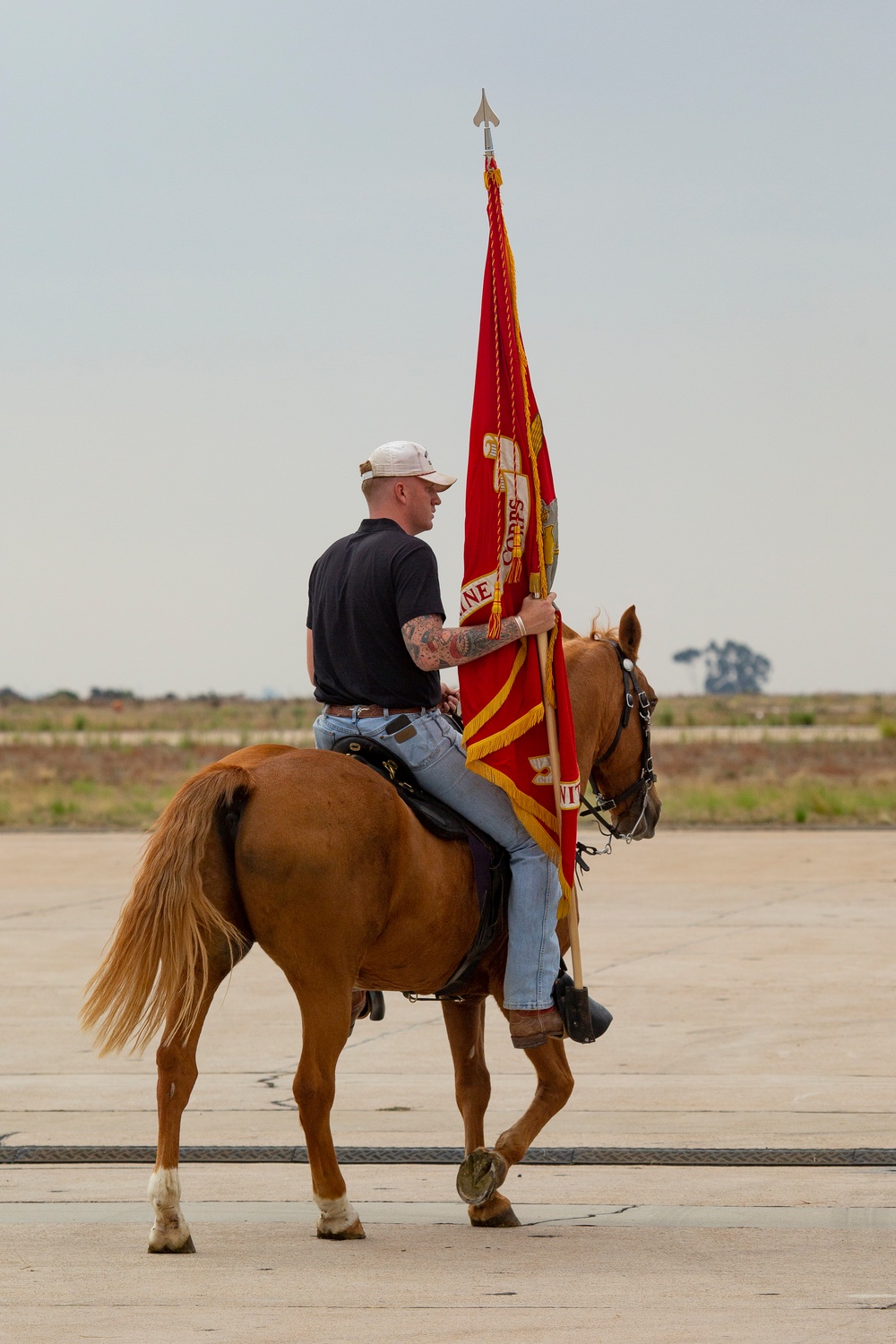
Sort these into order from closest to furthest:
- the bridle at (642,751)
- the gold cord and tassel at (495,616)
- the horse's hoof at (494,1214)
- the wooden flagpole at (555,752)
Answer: the horse's hoof at (494,1214) < the gold cord and tassel at (495,616) < the wooden flagpole at (555,752) < the bridle at (642,751)

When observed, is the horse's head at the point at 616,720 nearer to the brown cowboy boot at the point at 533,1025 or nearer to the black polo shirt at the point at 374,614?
the black polo shirt at the point at 374,614

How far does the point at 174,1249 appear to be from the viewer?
17.3 ft

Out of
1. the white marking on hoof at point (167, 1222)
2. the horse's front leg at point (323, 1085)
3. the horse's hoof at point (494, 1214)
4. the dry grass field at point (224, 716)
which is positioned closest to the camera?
the white marking on hoof at point (167, 1222)

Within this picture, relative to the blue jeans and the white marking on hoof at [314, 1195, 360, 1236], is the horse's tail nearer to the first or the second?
the blue jeans

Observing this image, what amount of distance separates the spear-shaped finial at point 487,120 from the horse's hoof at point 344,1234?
396 cm

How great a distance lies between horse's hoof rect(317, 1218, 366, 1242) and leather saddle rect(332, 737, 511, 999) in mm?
922

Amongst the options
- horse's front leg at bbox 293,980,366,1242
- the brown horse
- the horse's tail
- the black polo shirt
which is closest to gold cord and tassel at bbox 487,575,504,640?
the black polo shirt

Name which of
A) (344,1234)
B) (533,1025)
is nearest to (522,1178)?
(533,1025)

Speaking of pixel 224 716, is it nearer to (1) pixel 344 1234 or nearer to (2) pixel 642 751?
(2) pixel 642 751

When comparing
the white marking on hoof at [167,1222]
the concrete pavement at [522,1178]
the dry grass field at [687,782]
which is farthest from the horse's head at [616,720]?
the dry grass field at [687,782]

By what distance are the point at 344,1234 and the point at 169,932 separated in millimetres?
1153

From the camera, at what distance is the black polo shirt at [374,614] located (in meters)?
5.81

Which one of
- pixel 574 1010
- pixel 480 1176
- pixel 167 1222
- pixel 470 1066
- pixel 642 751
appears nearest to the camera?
pixel 167 1222

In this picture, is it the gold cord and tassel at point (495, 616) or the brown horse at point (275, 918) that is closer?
the brown horse at point (275, 918)
